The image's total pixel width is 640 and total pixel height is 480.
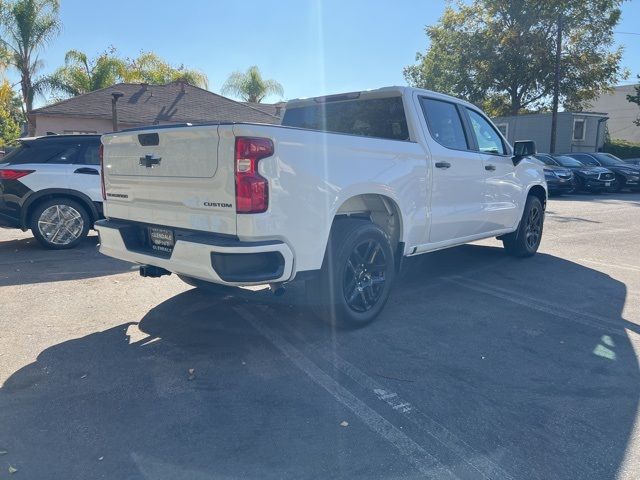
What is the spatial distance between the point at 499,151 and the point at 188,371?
474cm

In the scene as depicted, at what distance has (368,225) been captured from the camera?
15.2 feet

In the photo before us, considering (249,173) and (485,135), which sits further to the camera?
(485,135)

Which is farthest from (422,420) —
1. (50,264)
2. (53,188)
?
(53,188)

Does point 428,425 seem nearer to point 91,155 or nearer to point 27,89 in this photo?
point 91,155

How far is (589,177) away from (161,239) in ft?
64.1

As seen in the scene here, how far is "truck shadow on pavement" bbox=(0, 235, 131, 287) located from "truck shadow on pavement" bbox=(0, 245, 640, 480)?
200 cm

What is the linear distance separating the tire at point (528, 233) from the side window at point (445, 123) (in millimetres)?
2119

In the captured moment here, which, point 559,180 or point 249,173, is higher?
point 249,173

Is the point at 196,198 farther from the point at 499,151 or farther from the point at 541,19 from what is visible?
the point at 541,19

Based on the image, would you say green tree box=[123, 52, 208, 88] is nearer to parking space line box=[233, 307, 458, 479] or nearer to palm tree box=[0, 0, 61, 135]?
palm tree box=[0, 0, 61, 135]

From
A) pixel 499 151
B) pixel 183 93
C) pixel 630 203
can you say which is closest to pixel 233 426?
pixel 499 151

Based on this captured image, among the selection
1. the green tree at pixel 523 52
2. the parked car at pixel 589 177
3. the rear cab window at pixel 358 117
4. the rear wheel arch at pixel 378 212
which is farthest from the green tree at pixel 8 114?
the rear wheel arch at pixel 378 212

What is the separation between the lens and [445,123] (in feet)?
18.7

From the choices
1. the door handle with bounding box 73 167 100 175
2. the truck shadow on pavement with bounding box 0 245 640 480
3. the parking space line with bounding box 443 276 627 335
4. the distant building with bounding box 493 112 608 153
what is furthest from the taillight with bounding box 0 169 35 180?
the distant building with bounding box 493 112 608 153
